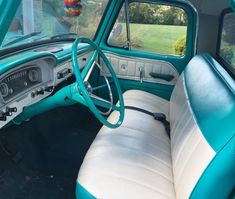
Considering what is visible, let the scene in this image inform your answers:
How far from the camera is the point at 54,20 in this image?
2842mm

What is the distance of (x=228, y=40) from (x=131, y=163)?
5.08 feet

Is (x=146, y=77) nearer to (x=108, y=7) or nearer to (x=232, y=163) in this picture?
(x=108, y=7)

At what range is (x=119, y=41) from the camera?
341cm

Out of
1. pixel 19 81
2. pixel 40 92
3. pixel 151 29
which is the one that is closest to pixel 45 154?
pixel 40 92

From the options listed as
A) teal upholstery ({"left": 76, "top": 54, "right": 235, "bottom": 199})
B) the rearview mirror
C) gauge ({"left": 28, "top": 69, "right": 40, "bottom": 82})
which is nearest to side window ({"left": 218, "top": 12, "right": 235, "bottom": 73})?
teal upholstery ({"left": 76, "top": 54, "right": 235, "bottom": 199})

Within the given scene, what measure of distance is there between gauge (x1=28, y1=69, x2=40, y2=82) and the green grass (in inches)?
47.8

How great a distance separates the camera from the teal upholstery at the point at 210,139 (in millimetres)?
1486

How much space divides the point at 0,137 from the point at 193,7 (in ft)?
6.46

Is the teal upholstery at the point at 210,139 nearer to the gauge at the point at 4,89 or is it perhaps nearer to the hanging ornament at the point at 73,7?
the gauge at the point at 4,89

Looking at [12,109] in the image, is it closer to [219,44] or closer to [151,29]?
[151,29]

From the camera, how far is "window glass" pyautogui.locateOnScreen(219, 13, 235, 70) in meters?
2.79

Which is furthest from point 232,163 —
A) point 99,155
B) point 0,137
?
point 0,137

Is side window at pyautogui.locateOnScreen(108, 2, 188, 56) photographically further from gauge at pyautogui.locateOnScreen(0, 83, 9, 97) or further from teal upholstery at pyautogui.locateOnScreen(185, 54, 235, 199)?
gauge at pyautogui.locateOnScreen(0, 83, 9, 97)

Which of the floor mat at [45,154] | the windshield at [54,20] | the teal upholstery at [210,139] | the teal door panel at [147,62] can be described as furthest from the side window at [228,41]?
the floor mat at [45,154]
